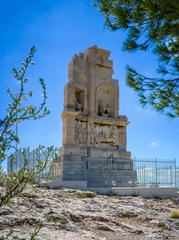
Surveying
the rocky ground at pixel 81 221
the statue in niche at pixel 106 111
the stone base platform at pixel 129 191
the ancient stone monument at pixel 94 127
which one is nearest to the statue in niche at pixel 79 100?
the ancient stone monument at pixel 94 127

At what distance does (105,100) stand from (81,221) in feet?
45.7

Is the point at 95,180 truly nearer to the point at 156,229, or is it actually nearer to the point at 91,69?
the point at 91,69

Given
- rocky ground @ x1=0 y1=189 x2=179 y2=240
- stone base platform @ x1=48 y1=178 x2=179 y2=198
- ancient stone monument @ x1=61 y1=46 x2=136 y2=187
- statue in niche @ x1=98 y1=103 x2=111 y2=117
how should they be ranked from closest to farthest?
rocky ground @ x1=0 y1=189 x2=179 y2=240
stone base platform @ x1=48 y1=178 x2=179 y2=198
ancient stone monument @ x1=61 y1=46 x2=136 y2=187
statue in niche @ x1=98 y1=103 x2=111 y2=117

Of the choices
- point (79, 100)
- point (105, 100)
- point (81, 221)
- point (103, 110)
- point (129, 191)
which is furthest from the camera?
point (105, 100)

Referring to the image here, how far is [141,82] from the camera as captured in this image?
20.7 ft

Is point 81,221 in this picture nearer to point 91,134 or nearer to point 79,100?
point 91,134

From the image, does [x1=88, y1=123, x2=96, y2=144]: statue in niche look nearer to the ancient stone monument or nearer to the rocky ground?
the ancient stone monument

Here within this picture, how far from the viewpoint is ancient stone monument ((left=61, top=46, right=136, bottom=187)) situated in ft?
55.3

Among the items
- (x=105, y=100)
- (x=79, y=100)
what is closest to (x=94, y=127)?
(x=79, y=100)

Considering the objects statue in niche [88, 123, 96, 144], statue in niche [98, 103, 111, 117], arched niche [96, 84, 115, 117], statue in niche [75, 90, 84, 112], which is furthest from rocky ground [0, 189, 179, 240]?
arched niche [96, 84, 115, 117]

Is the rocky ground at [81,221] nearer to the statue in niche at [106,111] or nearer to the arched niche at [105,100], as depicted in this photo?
the statue in niche at [106,111]

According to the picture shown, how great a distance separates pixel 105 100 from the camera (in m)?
20.1

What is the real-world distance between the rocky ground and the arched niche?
35.2 feet

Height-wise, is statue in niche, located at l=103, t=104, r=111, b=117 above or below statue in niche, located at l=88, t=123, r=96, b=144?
above
